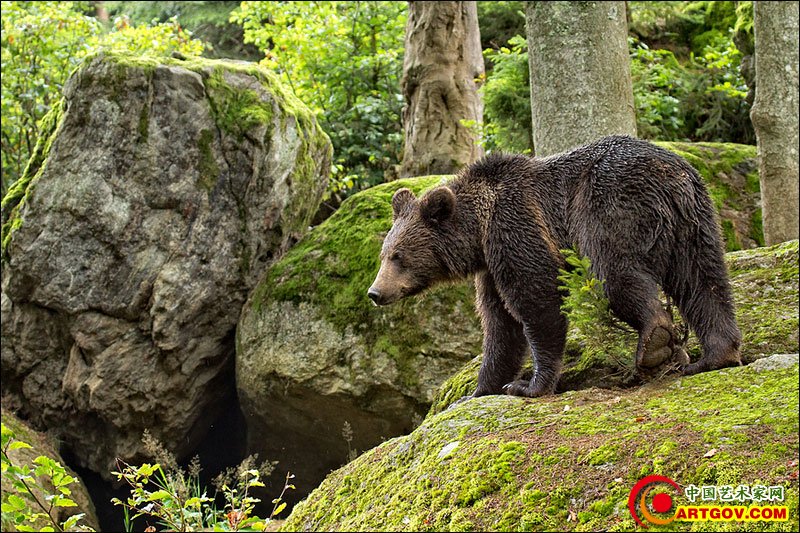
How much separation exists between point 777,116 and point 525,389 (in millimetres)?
4491

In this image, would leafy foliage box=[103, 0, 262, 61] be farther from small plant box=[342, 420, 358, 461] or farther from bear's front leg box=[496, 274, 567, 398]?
bear's front leg box=[496, 274, 567, 398]

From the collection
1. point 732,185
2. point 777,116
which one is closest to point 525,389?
point 777,116

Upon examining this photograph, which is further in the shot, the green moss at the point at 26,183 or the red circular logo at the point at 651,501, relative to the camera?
the green moss at the point at 26,183

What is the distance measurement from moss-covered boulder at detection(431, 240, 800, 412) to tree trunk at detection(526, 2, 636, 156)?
7.19 ft

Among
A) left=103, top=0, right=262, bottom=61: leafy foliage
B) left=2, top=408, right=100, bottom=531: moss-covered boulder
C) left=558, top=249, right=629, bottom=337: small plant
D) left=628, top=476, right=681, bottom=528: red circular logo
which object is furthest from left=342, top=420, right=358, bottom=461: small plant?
left=103, top=0, right=262, bottom=61: leafy foliage

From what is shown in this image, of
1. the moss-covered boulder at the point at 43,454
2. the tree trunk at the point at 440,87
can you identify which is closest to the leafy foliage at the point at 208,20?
the tree trunk at the point at 440,87

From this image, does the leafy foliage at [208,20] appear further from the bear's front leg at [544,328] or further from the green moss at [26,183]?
the bear's front leg at [544,328]

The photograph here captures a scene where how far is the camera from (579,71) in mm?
7332

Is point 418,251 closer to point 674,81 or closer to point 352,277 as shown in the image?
point 352,277

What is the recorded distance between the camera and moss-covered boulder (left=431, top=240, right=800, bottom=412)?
14.5 ft

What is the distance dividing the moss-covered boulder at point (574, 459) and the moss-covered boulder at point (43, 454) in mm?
5277

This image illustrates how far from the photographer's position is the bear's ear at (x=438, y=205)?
16.6 feet

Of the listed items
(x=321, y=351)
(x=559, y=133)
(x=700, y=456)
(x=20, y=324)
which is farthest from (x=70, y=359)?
(x=700, y=456)

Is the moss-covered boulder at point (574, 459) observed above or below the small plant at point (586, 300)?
below
